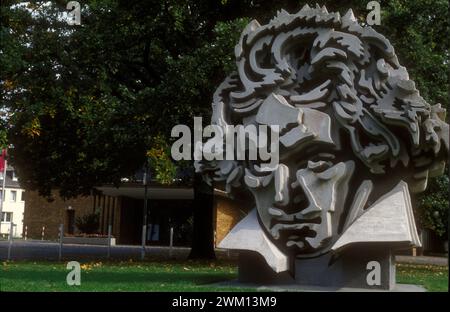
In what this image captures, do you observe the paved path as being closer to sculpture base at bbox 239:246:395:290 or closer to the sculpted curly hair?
sculpture base at bbox 239:246:395:290

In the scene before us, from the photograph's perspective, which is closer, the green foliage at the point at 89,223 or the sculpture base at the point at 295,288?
the sculpture base at the point at 295,288

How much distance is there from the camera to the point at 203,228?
23.3 meters

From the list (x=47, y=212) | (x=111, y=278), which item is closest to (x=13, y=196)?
(x=47, y=212)

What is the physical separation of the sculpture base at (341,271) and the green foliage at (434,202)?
391 inches

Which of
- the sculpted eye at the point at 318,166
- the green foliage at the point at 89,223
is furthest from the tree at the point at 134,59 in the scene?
the green foliage at the point at 89,223

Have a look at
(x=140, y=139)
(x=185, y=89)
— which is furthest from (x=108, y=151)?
(x=185, y=89)

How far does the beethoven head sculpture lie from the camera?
452 inches

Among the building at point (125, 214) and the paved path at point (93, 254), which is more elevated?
the building at point (125, 214)

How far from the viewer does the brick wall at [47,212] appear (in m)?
49.4

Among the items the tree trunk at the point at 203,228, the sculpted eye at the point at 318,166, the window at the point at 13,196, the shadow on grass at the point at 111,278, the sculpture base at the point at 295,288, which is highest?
the window at the point at 13,196

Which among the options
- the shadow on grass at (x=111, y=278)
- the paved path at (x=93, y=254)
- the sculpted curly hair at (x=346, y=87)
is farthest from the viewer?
the paved path at (x=93, y=254)

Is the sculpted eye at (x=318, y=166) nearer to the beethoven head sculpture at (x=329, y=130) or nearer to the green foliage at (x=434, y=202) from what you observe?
the beethoven head sculpture at (x=329, y=130)

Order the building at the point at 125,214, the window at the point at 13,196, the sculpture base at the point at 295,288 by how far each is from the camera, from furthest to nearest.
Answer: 1. the window at the point at 13,196
2. the building at the point at 125,214
3. the sculpture base at the point at 295,288

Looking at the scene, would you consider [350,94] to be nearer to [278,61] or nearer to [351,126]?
[351,126]
